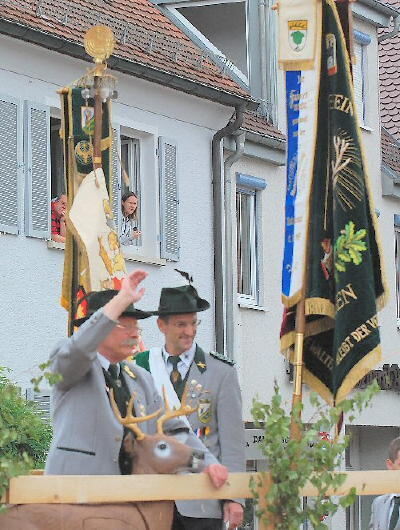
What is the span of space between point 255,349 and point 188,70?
361 cm

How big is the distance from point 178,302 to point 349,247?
1.07 metres

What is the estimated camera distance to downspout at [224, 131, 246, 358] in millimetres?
22188

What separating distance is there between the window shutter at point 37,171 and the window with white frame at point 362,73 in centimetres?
844

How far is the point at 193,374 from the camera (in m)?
8.38

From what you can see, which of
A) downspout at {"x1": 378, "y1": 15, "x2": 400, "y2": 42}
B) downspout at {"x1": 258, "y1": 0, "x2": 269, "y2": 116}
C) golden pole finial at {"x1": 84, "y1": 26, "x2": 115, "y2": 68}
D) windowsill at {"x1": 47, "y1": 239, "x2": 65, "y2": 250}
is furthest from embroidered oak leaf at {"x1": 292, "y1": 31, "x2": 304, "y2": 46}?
downspout at {"x1": 378, "y1": 15, "x2": 400, "y2": 42}

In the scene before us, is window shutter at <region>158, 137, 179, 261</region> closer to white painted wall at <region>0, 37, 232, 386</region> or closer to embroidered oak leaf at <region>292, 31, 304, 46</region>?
white painted wall at <region>0, 37, 232, 386</region>

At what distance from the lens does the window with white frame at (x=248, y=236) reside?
23141 millimetres

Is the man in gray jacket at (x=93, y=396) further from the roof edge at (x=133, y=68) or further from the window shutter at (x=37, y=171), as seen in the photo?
the window shutter at (x=37, y=171)

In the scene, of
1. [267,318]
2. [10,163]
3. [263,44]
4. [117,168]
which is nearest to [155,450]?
[10,163]

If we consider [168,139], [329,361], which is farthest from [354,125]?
[168,139]

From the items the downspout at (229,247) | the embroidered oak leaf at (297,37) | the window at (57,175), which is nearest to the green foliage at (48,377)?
the embroidered oak leaf at (297,37)

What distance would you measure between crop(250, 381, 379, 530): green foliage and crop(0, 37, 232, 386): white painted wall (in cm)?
1073

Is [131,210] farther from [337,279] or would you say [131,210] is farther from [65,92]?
[337,279]

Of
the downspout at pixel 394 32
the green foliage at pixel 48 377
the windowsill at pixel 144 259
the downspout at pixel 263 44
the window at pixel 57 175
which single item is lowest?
the green foliage at pixel 48 377
